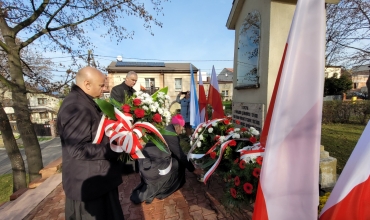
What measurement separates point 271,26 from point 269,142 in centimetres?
233

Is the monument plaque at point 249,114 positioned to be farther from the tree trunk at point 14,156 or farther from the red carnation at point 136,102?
the tree trunk at point 14,156

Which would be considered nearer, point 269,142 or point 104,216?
point 269,142

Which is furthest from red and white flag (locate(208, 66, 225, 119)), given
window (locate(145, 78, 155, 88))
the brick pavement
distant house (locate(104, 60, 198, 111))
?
window (locate(145, 78, 155, 88))

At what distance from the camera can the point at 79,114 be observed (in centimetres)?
137

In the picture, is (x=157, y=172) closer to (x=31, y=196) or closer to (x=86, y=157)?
(x=86, y=157)

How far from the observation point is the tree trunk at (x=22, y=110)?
496cm

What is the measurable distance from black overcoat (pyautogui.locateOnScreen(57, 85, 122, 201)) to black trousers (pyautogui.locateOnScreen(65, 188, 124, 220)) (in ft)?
0.29

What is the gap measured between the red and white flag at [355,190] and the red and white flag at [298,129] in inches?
3.6

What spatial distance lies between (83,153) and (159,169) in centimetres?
167

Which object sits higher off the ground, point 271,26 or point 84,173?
point 271,26

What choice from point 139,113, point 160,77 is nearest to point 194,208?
point 139,113

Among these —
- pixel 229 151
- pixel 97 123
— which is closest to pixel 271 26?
pixel 229 151

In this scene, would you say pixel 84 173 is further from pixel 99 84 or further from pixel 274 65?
pixel 274 65

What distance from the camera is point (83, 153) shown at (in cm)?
136
